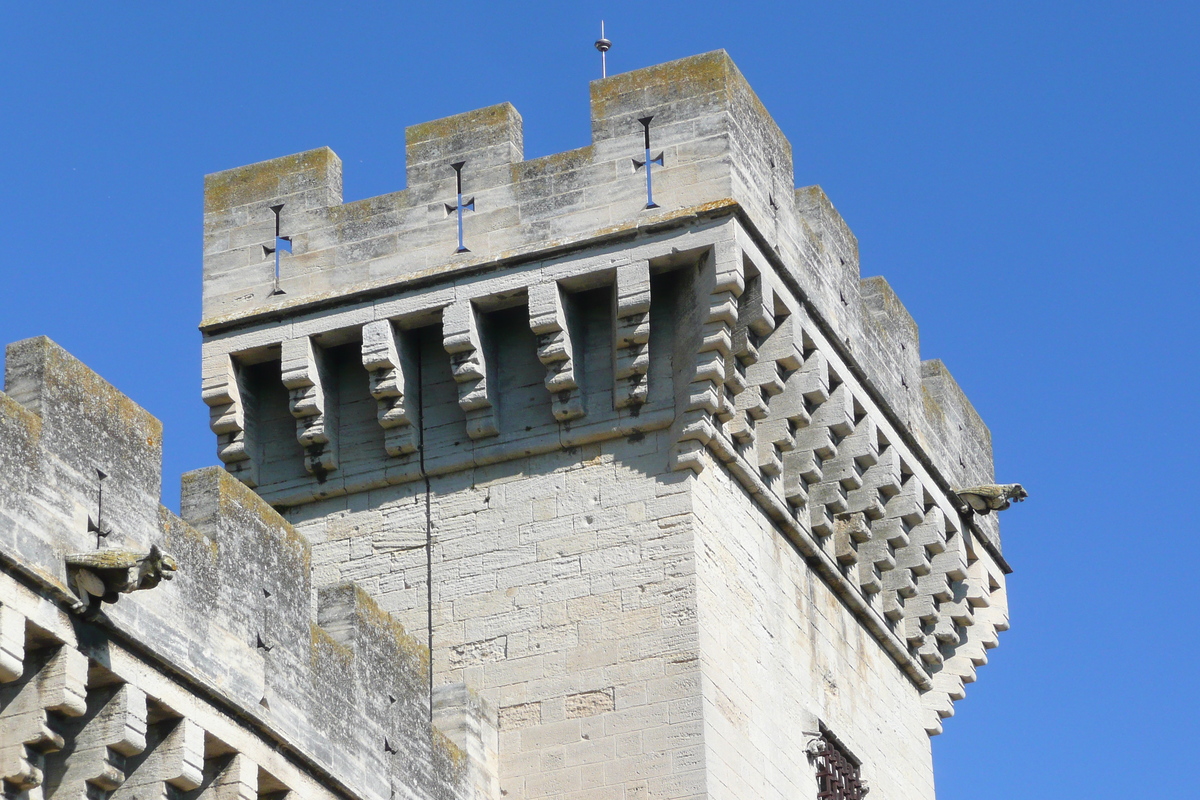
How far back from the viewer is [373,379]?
1859cm

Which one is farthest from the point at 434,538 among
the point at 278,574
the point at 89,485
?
the point at 89,485

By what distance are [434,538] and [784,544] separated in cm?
273

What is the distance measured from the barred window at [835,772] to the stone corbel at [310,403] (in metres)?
4.24

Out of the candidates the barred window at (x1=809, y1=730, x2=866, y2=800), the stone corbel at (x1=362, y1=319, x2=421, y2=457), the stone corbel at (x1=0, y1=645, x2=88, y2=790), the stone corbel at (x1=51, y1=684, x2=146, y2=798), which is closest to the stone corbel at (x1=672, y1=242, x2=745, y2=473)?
the stone corbel at (x1=362, y1=319, x2=421, y2=457)

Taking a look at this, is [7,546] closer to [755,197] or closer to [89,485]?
[89,485]

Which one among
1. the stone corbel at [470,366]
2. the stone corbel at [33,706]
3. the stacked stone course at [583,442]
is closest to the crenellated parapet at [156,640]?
the stone corbel at [33,706]

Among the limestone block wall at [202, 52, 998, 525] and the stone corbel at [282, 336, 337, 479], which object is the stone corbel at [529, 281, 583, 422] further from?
the stone corbel at [282, 336, 337, 479]

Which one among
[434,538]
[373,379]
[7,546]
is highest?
[373,379]

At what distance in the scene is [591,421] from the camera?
18.1 m

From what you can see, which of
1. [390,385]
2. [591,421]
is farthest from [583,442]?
[390,385]

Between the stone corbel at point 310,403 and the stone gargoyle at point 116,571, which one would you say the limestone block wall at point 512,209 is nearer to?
the stone corbel at point 310,403

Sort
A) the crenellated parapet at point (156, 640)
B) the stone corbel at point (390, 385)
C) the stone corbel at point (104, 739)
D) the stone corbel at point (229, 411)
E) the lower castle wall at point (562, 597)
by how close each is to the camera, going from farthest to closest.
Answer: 1. the stone corbel at point (229, 411)
2. the stone corbel at point (390, 385)
3. the lower castle wall at point (562, 597)
4. the stone corbel at point (104, 739)
5. the crenellated parapet at point (156, 640)

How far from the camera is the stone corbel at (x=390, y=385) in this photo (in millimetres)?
18516

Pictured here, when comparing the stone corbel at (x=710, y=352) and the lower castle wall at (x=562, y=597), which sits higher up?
the stone corbel at (x=710, y=352)
